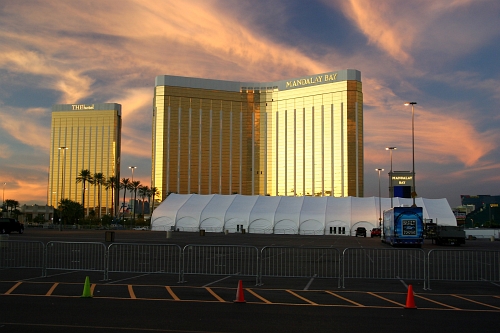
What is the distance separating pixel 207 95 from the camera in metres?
187

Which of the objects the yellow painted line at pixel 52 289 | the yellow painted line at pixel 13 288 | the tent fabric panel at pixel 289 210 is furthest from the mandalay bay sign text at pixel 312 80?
the yellow painted line at pixel 13 288

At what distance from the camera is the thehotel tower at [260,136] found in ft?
570

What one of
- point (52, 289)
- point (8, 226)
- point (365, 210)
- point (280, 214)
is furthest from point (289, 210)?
point (52, 289)

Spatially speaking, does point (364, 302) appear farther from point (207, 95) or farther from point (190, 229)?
point (207, 95)

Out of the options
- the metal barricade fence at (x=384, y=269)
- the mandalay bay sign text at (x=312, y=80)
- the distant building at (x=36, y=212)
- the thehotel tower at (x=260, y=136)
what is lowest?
the metal barricade fence at (x=384, y=269)

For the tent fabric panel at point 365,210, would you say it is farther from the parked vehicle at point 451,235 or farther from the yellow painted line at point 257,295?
the yellow painted line at point 257,295

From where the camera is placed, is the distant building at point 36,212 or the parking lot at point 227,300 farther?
the distant building at point 36,212

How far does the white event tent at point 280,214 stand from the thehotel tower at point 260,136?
6562 cm

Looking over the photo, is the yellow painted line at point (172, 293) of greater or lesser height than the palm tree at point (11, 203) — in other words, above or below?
below

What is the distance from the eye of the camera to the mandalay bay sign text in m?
178

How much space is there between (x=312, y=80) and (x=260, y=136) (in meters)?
27.3

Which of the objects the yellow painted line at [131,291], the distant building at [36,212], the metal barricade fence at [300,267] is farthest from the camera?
the distant building at [36,212]

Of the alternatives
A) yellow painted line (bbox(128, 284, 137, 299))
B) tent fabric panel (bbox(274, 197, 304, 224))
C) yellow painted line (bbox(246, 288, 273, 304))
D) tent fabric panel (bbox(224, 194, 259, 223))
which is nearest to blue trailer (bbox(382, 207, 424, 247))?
yellow painted line (bbox(246, 288, 273, 304))

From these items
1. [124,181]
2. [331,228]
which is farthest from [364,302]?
[124,181]
